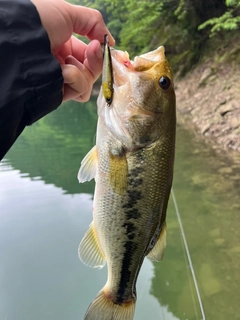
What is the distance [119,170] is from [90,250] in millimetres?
420

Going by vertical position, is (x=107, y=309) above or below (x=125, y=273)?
below

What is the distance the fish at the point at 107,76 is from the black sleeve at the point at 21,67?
0.59 ft

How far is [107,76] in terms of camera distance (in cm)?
132

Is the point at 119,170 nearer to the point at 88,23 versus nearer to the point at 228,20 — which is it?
the point at 88,23

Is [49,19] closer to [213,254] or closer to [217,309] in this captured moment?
[217,309]

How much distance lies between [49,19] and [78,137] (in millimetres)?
7315

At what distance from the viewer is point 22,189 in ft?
17.8

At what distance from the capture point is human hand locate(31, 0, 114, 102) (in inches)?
54.2

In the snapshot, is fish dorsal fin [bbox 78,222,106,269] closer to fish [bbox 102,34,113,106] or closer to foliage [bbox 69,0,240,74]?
fish [bbox 102,34,113,106]

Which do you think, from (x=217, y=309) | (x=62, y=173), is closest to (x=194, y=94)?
(x=62, y=173)

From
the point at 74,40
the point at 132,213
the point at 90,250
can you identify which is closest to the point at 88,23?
the point at 74,40

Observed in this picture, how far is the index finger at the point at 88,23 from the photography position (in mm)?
1491

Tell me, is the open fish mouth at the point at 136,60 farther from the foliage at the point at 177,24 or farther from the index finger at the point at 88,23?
the foliage at the point at 177,24

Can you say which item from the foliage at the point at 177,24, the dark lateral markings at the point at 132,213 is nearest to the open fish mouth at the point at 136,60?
the dark lateral markings at the point at 132,213
